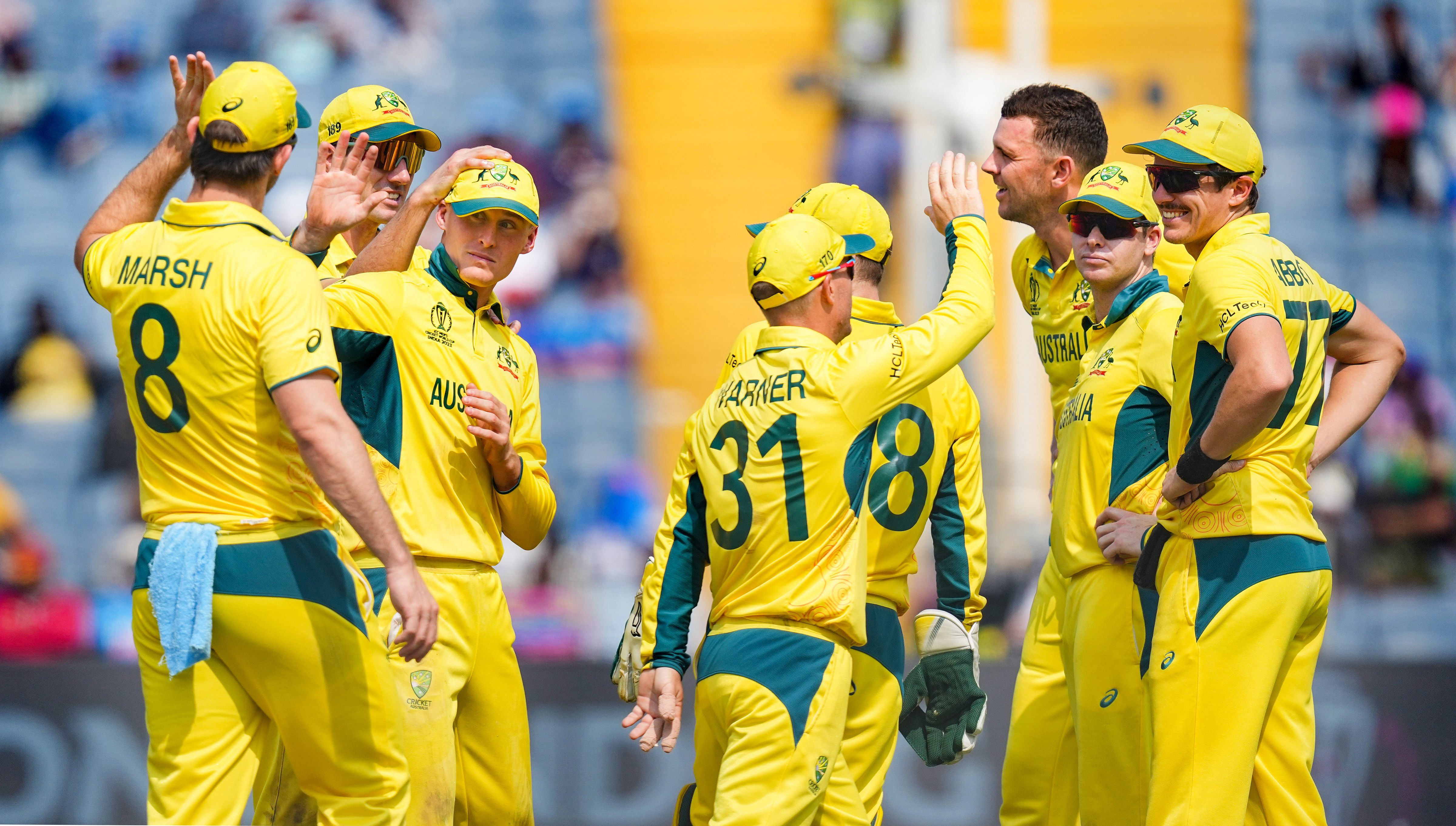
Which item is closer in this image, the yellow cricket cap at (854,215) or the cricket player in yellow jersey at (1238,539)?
the cricket player in yellow jersey at (1238,539)

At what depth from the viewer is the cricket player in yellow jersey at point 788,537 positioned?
394 cm

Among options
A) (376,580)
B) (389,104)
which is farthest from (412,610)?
(389,104)

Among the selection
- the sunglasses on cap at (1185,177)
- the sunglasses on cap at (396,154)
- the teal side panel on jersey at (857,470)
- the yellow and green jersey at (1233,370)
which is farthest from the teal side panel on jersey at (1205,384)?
the sunglasses on cap at (396,154)

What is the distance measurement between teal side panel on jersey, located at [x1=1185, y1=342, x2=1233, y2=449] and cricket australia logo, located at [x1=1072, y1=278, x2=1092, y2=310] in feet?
3.02

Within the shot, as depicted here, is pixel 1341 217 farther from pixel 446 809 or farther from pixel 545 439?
pixel 446 809

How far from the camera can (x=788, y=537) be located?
407cm

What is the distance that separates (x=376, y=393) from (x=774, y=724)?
1.69 metres

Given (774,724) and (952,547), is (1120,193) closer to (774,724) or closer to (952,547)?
(952,547)

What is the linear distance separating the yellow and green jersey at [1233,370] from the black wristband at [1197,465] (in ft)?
0.32

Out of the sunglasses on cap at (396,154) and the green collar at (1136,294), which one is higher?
the sunglasses on cap at (396,154)

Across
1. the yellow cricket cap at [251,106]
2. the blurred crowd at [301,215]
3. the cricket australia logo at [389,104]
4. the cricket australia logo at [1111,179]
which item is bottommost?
the blurred crowd at [301,215]

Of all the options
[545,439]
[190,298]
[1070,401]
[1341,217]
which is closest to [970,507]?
[1070,401]

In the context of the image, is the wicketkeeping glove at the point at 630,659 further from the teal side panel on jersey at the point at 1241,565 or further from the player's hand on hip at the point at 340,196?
the teal side panel on jersey at the point at 1241,565

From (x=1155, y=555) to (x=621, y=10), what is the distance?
1122cm
